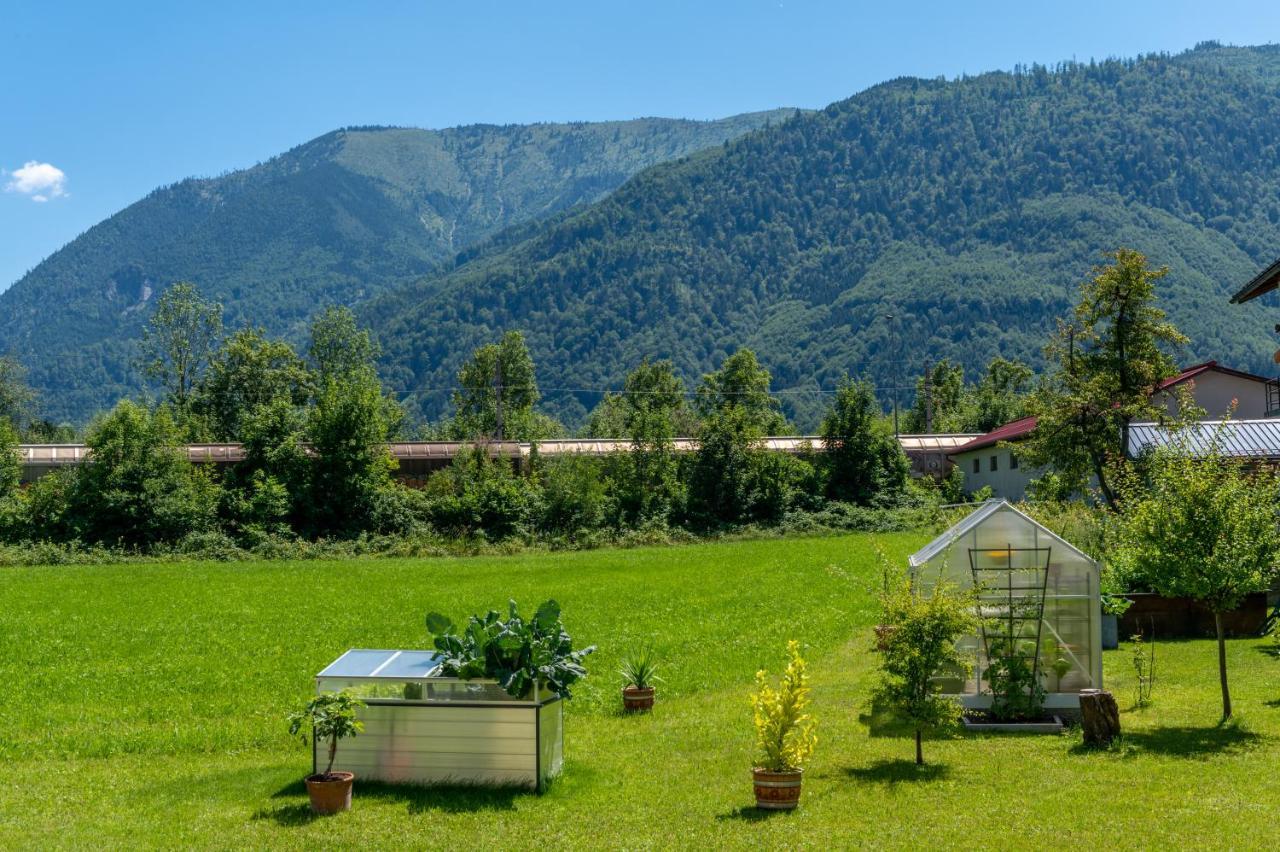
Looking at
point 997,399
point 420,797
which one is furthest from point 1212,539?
point 997,399

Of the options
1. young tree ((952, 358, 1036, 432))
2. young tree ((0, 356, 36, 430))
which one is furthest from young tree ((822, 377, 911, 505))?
young tree ((0, 356, 36, 430))

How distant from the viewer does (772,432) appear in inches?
3497

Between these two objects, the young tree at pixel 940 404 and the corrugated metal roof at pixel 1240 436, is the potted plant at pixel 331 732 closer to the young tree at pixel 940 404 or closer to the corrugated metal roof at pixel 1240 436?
the corrugated metal roof at pixel 1240 436

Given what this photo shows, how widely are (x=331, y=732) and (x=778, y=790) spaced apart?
515 centimetres

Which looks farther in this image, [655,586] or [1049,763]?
[655,586]

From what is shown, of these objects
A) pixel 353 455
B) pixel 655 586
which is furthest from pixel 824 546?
pixel 353 455

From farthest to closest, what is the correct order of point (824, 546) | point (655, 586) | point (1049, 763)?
point (824, 546) → point (655, 586) → point (1049, 763)

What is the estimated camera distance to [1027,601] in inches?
688

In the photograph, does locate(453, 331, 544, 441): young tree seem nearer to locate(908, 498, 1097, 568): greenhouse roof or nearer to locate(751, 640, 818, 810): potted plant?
locate(908, 498, 1097, 568): greenhouse roof

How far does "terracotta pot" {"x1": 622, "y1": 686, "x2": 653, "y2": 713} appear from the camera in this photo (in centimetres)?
1891

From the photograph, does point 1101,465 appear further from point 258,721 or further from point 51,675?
point 51,675

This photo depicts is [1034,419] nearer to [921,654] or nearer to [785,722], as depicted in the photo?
[921,654]

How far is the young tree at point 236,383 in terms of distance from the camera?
271 feet

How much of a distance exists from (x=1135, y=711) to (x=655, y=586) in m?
21.6
